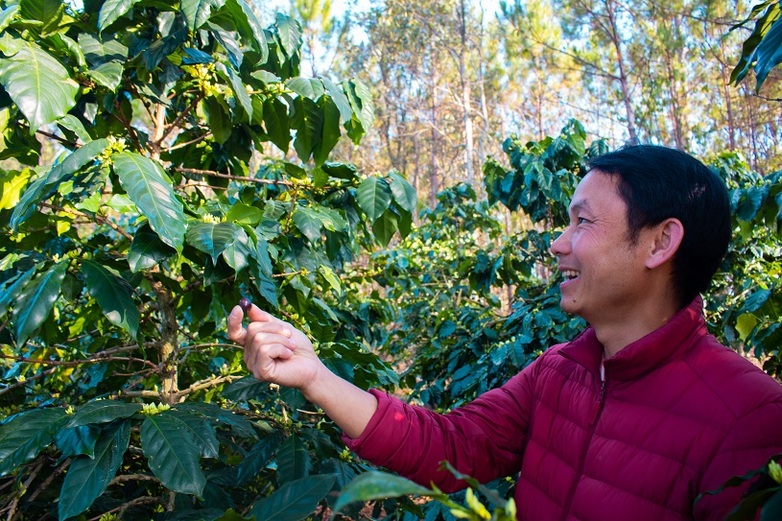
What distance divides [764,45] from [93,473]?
4.53 feet

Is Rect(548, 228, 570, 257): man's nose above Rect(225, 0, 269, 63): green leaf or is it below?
below

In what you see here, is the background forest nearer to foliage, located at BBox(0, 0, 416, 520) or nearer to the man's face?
foliage, located at BBox(0, 0, 416, 520)

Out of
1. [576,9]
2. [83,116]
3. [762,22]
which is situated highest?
[576,9]

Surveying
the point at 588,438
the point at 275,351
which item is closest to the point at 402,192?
the point at 275,351

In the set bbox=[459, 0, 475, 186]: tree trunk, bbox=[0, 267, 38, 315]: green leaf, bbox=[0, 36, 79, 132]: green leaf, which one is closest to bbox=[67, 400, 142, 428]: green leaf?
bbox=[0, 267, 38, 315]: green leaf

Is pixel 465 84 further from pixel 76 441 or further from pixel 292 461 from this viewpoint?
pixel 76 441

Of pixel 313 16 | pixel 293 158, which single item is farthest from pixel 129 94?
pixel 293 158

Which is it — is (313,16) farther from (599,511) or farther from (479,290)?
(599,511)

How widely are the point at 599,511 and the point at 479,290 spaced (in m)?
3.24

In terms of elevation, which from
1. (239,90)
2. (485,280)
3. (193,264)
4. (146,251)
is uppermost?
(239,90)

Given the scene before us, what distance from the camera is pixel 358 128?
6.43 ft

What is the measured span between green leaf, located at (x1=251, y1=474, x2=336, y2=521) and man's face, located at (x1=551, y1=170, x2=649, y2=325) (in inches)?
20.3

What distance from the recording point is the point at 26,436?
1.32m

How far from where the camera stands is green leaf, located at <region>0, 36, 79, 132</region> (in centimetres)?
128
